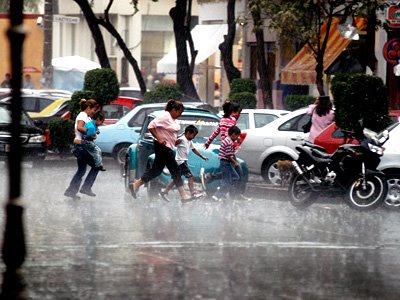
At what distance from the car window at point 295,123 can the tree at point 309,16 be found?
4780 millimetres

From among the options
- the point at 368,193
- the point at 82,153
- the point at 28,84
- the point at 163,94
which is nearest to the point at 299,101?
the point at 163,94

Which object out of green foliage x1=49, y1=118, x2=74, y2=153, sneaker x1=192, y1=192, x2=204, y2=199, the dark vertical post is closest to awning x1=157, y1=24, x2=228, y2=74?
green foliage x1=49, y1=118, x2=74, y2=153

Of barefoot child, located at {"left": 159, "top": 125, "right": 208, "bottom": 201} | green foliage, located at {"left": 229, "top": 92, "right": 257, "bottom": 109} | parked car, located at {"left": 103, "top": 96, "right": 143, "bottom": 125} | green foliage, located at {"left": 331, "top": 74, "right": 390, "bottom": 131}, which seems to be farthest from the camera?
green foliage, located at {"left": 229, "top": 92, "right": 257, "bottom": 109}

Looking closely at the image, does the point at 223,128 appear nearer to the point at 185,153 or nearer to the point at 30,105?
the point at 185,153

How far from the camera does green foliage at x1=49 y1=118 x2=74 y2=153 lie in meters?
29.6

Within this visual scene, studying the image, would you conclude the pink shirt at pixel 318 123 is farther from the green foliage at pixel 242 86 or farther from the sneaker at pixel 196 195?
the green foliage at pixel 242 86

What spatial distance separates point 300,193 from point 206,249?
17.7 feet

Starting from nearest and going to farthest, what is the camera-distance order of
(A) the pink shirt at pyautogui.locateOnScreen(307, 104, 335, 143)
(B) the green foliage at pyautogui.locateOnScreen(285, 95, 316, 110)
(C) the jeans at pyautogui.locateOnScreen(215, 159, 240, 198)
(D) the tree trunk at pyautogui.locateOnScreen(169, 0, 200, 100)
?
(C) the jeans at pyautogui.locateOnScreen(215, 159, 240, 198)
(A) the pink shirt at pyautogui.locateOnScreen(307, 104, 335, 143)
(B) the green foliage at pyautogui.locateOnScreen(285, 95, 316, 110)
(D) the tree trunk at pyautogui.locateOnScreen(169, 0, 200, 100)

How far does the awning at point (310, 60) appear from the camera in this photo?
119 ft

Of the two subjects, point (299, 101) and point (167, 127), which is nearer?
point (167, 127)

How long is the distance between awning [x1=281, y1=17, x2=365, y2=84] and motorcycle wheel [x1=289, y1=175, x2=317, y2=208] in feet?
54.5

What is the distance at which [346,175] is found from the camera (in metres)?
18.2

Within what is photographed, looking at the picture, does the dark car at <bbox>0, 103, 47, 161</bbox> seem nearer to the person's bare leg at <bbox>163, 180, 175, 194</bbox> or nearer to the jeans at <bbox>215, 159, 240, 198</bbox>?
the person's bare leg at <bbox>163, 180, 175, 194</bbox>

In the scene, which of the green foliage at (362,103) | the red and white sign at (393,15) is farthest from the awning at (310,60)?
the green foliage at (362,103)
